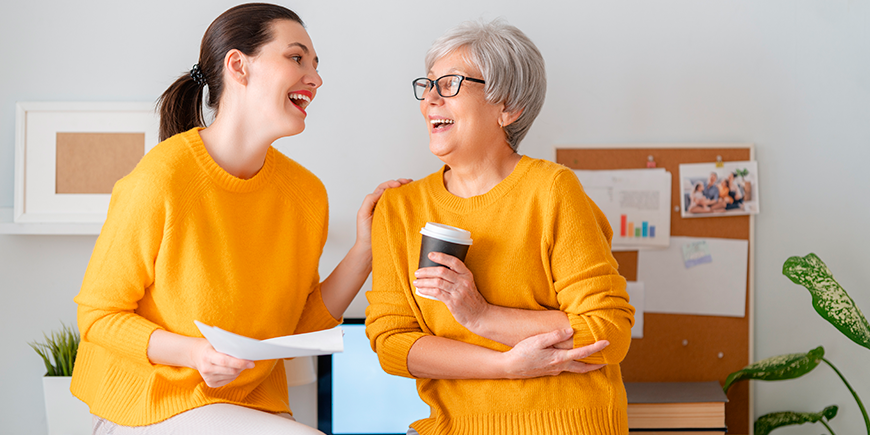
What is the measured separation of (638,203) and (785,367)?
0.65 meters

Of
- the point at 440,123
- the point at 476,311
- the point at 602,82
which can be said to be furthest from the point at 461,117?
the point at 602,82

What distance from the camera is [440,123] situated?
1309 mm

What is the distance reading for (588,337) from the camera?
118 centimetres

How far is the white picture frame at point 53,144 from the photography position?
1.91 metres

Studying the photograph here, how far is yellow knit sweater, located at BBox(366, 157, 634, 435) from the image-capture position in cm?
121

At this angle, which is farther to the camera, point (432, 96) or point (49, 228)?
point (49, 228)

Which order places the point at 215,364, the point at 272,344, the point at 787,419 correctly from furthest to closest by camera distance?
the point at 787,419 < the point at 215,364 < the point at 272,344

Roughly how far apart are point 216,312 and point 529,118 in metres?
0.82

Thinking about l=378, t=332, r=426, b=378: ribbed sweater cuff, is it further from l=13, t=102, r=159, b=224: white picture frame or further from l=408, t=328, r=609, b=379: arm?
l=13, t=102, r=159, b=224: white picture frame

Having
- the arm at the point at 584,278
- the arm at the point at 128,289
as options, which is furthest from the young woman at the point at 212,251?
the arm at the point at 584,278

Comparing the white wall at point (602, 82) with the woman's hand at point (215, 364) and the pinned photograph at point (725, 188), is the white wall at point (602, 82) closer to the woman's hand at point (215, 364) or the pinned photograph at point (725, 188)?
the pinned photograph at point (725, 188)

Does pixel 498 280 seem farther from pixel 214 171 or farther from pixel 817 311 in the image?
pixel 817 311

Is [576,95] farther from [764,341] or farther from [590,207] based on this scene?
[764,341]

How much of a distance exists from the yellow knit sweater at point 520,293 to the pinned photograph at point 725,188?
2.68 ft
